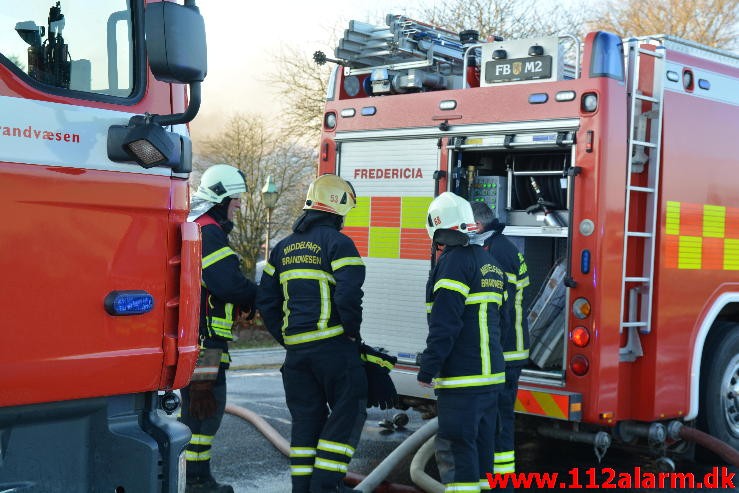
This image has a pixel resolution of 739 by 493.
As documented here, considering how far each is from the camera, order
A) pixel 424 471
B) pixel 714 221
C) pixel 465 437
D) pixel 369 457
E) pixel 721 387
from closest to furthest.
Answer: pixel 465 437 < pixel 424 471 < pixel 714 221 < pixel 721 387 < pixel 369 457

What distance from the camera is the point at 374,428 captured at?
25.5ft

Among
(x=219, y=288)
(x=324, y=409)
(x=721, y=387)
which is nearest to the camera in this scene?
(x=324, y=409)

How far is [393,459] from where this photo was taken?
5836 mm

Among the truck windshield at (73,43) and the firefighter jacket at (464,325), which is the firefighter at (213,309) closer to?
the firefighter jacket at (464,325)

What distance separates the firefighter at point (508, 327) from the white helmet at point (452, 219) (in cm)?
30

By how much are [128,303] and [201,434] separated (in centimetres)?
268

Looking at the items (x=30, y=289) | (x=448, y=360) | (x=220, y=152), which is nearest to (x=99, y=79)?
(x=30, y=289)

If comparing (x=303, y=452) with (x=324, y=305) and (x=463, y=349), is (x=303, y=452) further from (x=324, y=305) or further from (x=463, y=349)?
(x=463, y=349)

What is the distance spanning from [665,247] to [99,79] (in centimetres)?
393

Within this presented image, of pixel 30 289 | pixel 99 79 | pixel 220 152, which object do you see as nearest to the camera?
pixel 30 289

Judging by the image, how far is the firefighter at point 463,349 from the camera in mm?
4918

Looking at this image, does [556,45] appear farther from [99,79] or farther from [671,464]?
[99,79]

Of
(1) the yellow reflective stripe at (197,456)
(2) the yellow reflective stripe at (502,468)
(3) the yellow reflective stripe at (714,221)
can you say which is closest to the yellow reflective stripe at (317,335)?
(1) the yellow reflective stripe at (197,456)

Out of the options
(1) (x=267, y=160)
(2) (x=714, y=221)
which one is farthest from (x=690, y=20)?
(2) (x=714, y=221)
